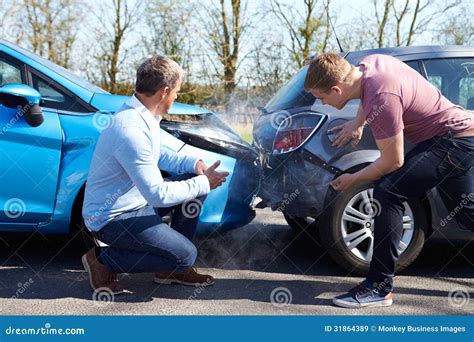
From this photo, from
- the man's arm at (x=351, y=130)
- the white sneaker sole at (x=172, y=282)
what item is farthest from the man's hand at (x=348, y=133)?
the white sneaker sole at (x=172, y=282)

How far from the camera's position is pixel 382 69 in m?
2.70

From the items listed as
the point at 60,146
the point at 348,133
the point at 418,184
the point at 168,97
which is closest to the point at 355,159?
the point at 348,133

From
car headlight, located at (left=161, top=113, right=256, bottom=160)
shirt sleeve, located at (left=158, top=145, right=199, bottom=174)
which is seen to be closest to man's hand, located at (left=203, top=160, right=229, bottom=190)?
shirt sleeve, located at (left=158, top=145, right=199, bottom=174)

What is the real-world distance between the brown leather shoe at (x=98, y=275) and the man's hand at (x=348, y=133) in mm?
1553

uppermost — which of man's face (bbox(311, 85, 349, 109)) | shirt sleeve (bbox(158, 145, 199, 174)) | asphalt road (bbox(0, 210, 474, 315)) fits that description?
man's face (bbox(311, 85, 349, 109))

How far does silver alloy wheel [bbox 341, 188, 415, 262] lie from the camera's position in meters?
3.30

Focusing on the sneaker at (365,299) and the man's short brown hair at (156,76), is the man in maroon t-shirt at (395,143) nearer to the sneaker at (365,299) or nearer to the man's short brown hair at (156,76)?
the sneaker at (365,299)

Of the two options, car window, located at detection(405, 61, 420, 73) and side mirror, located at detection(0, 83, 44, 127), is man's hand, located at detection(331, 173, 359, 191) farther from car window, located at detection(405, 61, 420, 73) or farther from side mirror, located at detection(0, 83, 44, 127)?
side mirror, located at detection(0, 83, 44, 127)

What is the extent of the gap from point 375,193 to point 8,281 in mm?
2208

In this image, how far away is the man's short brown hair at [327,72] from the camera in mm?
2701

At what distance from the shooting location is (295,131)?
3.40m

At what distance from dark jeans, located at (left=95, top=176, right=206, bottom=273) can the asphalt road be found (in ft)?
0.74

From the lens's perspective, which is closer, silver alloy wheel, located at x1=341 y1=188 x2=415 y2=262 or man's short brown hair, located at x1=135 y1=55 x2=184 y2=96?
man's short brown hair, located at x1=135 y1=55 x2=184 y2=96
